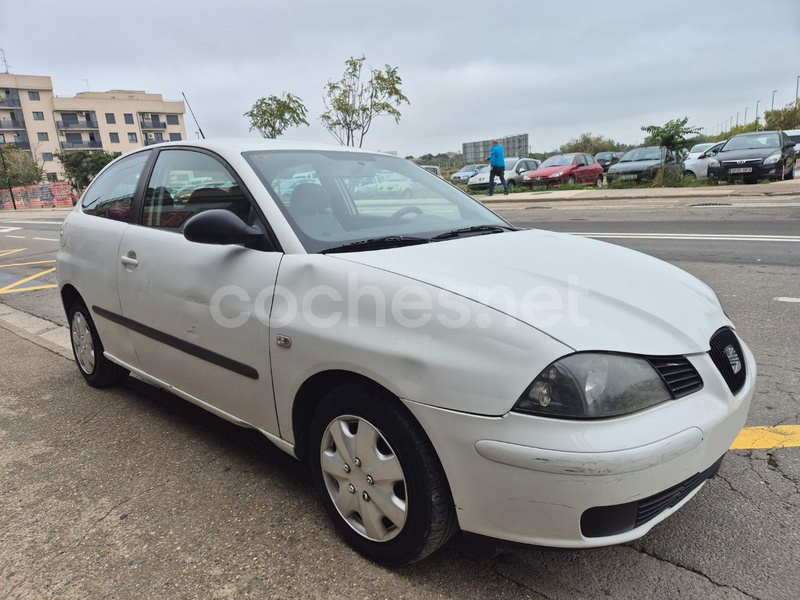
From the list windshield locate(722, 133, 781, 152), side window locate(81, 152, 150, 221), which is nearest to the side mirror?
side window locate(81, 152, 150, 221)

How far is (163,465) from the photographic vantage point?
2.82m

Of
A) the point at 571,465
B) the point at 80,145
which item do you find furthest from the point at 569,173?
the point at 80,145

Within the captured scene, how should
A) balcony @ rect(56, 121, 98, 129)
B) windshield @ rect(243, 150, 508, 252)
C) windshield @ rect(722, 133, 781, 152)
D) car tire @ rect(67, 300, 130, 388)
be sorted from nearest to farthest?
windshield @ rect(243, 150, 508, 252) → car tire @ rect(67, 300, 130, 388) → windshield @ rect(722, 133, 781, 152) → balcony @ rect(56, 121, 98, 129)

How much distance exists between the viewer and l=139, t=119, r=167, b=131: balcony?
88.7 meters

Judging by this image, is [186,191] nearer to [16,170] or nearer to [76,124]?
[16,170]

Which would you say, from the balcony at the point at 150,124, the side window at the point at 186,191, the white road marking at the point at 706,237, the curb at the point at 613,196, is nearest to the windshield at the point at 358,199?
the side window at the point at 186,191

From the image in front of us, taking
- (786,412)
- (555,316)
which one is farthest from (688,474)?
(786,412)

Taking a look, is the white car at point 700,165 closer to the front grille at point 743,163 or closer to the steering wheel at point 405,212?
the front grille at point 743,163

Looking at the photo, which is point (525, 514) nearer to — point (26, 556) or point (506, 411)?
point (506, 411)

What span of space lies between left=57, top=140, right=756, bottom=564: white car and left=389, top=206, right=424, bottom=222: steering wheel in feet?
0.05

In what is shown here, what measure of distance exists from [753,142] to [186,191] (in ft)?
58.7

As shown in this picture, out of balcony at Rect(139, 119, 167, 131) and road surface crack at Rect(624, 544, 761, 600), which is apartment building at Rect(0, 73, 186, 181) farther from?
road surface crack at Rect(624, 544, 761, 600)

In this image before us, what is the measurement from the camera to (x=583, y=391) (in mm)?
1577

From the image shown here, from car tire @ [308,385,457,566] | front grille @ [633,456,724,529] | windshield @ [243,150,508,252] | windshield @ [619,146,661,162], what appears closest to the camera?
front grille @ [633,456,724,529]
